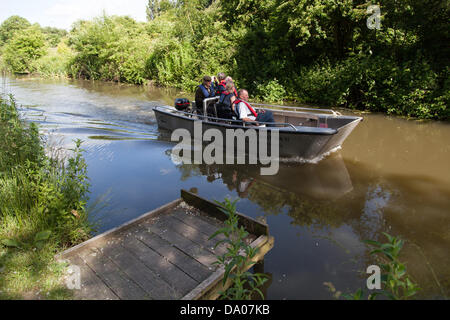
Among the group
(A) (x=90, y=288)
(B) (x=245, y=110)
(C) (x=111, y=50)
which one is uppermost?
(C) (x=111, y=50)

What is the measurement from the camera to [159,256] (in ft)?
11.2

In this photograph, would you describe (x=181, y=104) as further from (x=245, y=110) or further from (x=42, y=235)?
(x=42, y=235)

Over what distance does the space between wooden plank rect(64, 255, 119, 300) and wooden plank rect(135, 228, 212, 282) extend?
667 mm

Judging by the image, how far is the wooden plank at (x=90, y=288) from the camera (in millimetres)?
2846

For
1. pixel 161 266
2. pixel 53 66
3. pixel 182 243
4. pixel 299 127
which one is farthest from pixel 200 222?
pixel 53 66

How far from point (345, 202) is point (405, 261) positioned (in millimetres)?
1618

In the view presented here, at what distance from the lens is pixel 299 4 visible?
1180 centimetres

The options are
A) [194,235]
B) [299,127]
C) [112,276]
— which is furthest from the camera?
[299,127]

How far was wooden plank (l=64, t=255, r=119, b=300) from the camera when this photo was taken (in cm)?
285

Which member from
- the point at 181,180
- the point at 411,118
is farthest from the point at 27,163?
the point at 411,118

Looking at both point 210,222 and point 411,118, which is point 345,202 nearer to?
point 210,222

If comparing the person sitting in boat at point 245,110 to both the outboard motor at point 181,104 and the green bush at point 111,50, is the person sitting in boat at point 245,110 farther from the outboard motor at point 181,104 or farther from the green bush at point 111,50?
the green bush at point 111,50

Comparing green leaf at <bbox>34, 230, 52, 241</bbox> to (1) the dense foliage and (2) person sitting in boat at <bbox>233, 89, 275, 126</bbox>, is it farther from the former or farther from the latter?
(1) the dense foliage

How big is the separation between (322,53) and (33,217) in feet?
43.4
